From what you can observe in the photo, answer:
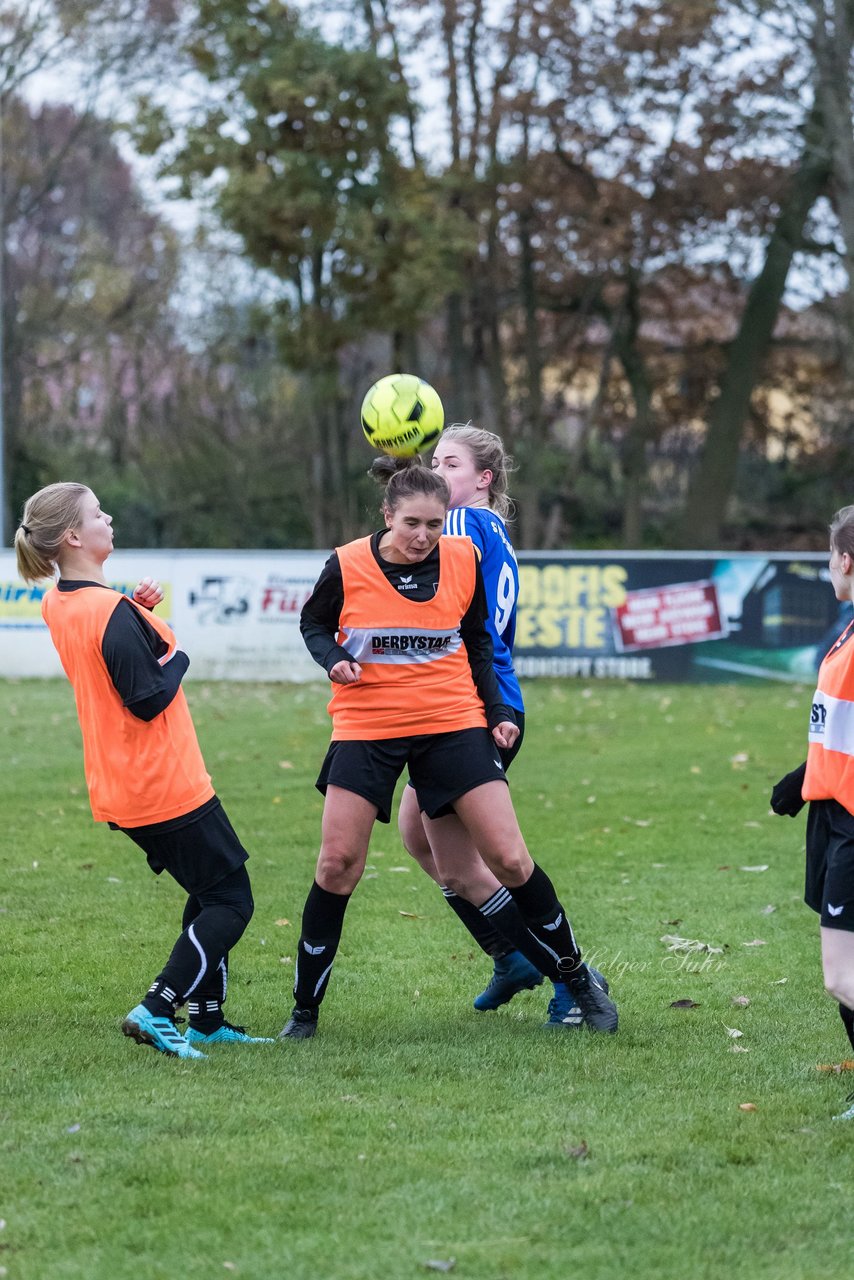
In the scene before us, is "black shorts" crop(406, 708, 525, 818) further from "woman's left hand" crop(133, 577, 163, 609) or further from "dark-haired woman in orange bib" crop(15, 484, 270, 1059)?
"woman's left hand" crop(133, 577, 163, 609)

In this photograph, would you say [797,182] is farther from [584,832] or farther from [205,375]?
[584,832]

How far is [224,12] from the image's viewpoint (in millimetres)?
26453

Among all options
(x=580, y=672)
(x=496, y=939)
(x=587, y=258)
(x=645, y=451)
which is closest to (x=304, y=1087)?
(x=496, y=939)

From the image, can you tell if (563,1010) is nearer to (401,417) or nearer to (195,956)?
(195,956)

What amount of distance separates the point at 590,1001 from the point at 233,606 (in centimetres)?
1442

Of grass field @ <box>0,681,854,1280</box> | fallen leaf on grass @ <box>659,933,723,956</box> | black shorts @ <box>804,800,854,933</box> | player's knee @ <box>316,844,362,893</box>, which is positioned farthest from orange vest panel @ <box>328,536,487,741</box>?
fallen leaf on grass @ <box>659,933,723,956</box>

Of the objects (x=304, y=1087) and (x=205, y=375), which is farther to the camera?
(x=205, y=375)

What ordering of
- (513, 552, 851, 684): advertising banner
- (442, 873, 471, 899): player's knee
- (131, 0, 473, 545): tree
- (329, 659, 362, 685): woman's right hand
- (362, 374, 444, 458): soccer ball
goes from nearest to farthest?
(329, 659, 362, 685): woman's right hand, (442, 873, 471, 899): player's knee, (362, 374, 444, 458): soccer ball, (513, 552, 851, 684): advertising banner, (131, 0, 473, 545): tree

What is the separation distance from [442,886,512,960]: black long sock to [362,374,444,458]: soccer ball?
1.64m

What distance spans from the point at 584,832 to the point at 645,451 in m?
22.4

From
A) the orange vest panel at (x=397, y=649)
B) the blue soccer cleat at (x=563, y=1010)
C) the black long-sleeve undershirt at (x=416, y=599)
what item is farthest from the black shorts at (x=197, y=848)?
the blue soccer cleat at (x=563, y=1010)

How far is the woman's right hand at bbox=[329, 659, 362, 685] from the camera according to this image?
189 inches

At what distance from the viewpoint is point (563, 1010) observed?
5316 mm

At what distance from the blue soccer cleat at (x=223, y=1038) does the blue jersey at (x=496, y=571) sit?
4.74 feet
